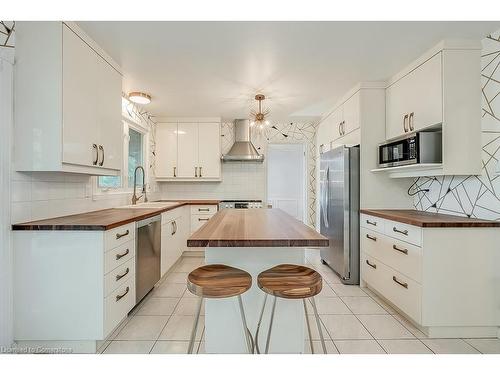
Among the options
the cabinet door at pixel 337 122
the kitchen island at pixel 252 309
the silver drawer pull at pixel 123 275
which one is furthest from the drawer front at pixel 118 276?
the cabinet door at pixel 337 122

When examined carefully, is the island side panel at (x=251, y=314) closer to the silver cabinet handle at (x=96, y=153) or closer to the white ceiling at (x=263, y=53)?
the silver cabinet handle at (x=96, y=153)

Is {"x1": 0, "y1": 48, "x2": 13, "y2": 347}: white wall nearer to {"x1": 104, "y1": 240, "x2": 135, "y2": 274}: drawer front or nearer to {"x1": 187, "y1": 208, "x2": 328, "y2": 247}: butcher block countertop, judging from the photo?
{"x1": 104, "y1": 240, "x2": 135, "y2": 274}: drawer front

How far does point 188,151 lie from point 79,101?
2.56m

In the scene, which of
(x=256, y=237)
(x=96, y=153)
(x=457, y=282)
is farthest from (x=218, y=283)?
(x=457, y=282)

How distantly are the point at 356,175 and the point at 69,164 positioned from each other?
276 cm

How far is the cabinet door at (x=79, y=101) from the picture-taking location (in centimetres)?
188

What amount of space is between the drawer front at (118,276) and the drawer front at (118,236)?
19 cm

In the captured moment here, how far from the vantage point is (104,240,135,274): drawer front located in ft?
6.12

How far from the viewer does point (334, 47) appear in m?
2.30

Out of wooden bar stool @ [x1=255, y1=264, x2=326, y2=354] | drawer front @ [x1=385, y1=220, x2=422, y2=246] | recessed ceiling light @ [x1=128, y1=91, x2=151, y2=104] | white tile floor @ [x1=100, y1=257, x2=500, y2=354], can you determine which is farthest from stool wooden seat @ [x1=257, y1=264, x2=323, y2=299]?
recessed ceiling light @ [x1=128, y1=91, x2=151, y2=104]

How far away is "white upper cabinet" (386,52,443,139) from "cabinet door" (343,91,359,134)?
12.8 inches

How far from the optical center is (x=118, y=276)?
6.64 ft

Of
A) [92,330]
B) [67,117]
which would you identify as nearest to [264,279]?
[92,330]

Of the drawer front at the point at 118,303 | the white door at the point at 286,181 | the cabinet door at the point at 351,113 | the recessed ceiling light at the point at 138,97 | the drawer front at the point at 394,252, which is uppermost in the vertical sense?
the recessed ceiling light at the point at 138,97
